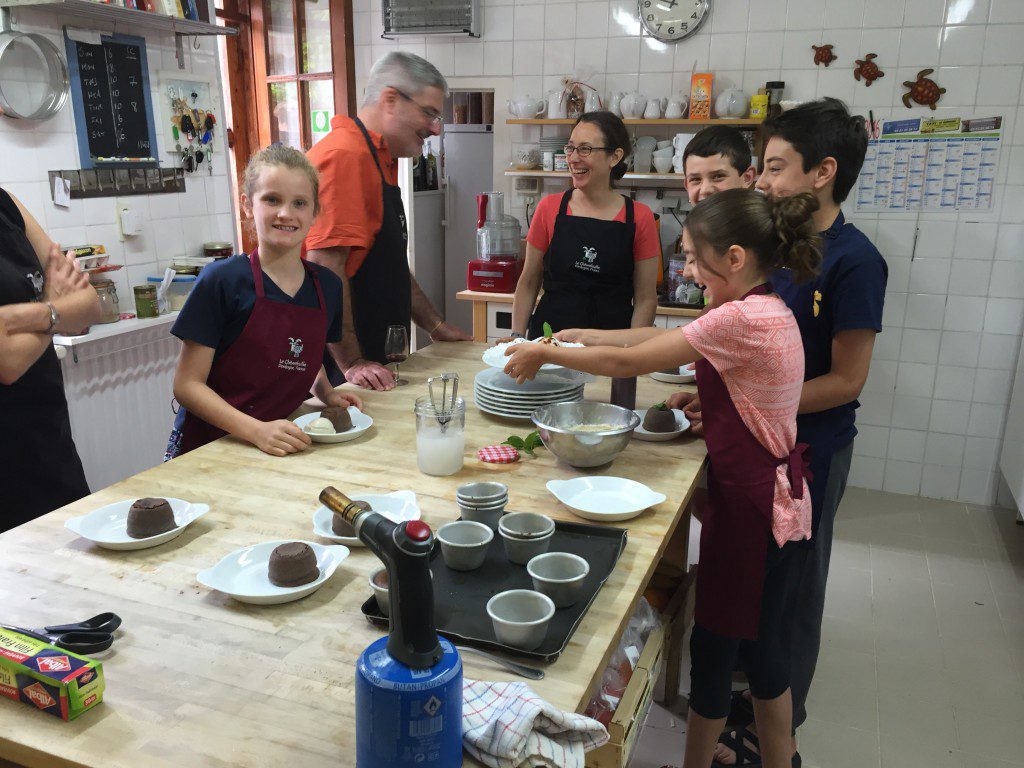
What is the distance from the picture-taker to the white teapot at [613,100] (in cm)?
421

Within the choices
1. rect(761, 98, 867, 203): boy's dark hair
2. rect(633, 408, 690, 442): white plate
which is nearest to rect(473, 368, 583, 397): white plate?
rect(633, 408, 690, 442): white plate

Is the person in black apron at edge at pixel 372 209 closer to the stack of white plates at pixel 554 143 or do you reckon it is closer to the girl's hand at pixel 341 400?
the girl's hand at pixel 341 400

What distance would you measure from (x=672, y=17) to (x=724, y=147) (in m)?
1.96

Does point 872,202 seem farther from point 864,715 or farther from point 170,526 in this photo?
point 170,526

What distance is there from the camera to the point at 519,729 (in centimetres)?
88

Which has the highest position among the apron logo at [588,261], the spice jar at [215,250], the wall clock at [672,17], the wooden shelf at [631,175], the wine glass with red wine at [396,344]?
the wall clock at [672,17]

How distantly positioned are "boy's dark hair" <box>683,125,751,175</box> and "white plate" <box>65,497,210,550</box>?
187cm

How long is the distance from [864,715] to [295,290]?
2.11 meters

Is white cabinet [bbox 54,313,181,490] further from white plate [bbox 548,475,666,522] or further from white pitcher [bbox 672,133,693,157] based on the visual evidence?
white pitcher [bbox 672,133,693,157]

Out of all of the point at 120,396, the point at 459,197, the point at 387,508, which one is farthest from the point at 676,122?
the point at 387,508

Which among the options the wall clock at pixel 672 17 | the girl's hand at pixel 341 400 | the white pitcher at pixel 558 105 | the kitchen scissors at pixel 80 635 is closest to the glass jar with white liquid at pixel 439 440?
the girl's hand at pixel 341 400

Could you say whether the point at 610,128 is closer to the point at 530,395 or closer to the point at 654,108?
the point at 530,395

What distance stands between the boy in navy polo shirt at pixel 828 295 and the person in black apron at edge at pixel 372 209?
3.76 ft

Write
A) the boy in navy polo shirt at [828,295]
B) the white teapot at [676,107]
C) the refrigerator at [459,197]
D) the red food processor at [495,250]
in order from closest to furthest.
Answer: the boy in navy polo shirt at [828,295]
the white teapot at [676,107]
the red food processor at [495,250]
the refrigerator at [459,197]
